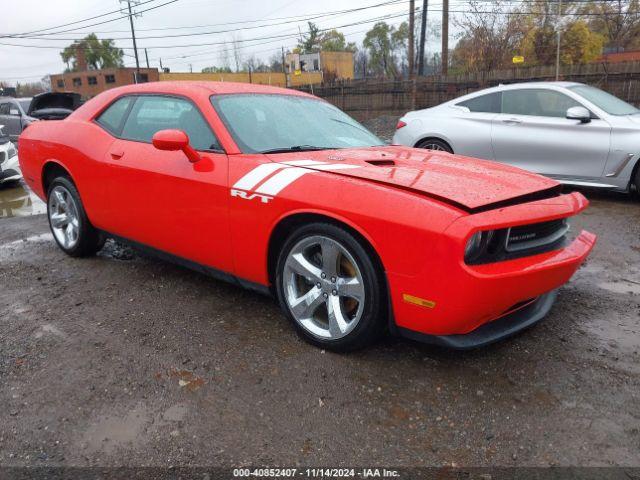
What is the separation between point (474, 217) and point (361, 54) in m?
84.1

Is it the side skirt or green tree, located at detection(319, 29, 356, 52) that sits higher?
green tree, located at detection(319, 29, 356, 52)

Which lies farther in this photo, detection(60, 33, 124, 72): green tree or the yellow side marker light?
detection(60, 33, 124, 72): green tree

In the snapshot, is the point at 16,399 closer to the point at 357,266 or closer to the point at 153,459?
the point at 153,459

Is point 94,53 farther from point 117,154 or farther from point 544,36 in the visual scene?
point 117,154

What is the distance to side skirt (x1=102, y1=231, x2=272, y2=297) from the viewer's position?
3.06 meters

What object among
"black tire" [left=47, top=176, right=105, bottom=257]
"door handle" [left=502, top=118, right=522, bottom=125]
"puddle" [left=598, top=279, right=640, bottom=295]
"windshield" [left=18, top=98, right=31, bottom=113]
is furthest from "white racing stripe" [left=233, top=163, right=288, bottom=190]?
"windshield" [left=18, top=98, right=31, bottom=113]

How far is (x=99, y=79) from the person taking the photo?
64.1 metres

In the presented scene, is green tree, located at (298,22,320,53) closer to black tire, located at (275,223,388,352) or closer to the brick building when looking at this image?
the brick building

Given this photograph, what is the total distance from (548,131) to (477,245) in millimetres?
4688

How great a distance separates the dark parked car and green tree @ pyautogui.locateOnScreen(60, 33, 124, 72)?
62258 millimetres

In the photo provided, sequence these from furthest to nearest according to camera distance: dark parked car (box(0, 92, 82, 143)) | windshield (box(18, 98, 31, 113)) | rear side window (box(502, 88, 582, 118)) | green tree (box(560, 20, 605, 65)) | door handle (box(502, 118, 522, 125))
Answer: green tree (box(560, 20, 605, 65)) → windshield (box(18, 98, 31, 113)) → dark parked car (box(0, 92, 82, 143)) → door handle (box(502, 118, 522, 125)) → rear side window (box(502, 88, 582, 118))

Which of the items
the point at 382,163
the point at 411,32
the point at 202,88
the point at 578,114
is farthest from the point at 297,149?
the point at 411,32

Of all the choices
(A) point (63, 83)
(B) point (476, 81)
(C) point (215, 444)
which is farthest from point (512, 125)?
(A) point (63, 83)

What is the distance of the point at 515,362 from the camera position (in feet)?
8.69
